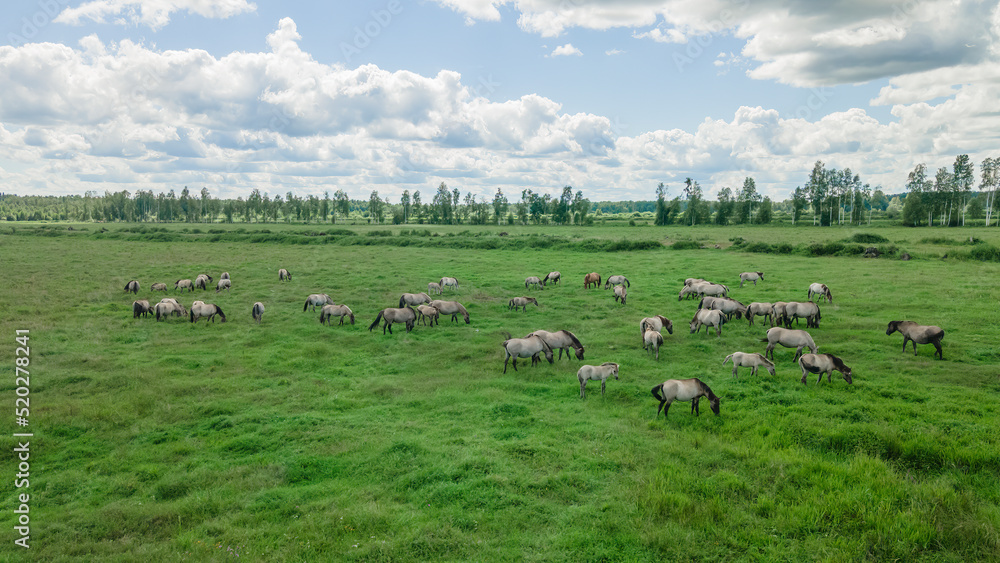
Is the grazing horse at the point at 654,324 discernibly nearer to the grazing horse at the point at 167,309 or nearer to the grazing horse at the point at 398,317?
the grazing horse at the point at 398,317

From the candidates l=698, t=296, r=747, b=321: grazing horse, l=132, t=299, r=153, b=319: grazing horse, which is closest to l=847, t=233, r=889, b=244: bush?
l=698, t=296, r=747, b=321: grazing horse

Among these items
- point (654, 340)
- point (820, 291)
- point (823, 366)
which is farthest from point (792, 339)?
point (820, 291)

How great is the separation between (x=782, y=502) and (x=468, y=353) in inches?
457

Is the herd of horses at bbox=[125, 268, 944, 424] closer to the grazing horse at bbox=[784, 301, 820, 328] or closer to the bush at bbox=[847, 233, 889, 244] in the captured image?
the grazing horse at bbox=[784, 301, 820, 328]

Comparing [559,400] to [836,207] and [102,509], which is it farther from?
[836,207]

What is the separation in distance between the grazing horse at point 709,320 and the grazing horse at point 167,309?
80.6 feet

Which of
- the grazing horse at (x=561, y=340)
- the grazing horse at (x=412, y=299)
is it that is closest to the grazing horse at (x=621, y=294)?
the grazing horse at (x=561, y=340)

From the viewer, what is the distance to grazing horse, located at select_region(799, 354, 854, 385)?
13742 mm

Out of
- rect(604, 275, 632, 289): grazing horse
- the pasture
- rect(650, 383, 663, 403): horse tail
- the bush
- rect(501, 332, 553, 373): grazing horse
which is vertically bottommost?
the pasture

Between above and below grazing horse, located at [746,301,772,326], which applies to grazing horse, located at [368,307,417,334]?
below

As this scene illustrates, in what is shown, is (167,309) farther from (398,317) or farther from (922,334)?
(922,334)

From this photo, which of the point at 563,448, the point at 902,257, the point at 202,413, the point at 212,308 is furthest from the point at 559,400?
the point at 902,257

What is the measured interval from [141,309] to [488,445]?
21998mm

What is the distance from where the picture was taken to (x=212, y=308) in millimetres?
22953
